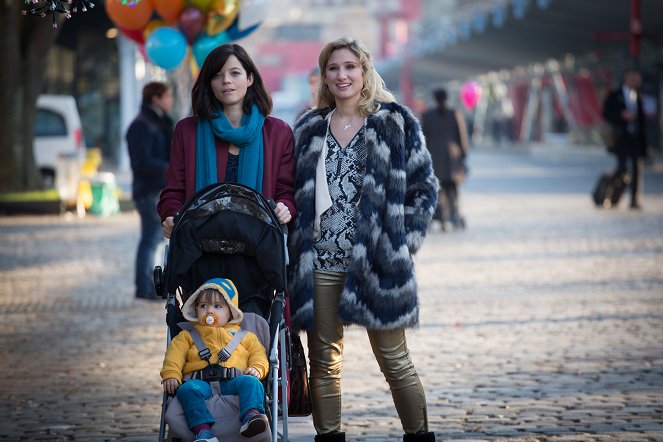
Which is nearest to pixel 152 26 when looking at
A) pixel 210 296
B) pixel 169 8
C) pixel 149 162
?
pixel 169 8

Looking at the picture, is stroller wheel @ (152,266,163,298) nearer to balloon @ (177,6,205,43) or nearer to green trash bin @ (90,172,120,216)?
balloon @ (177,6,205,43)

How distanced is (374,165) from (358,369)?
3.00 m

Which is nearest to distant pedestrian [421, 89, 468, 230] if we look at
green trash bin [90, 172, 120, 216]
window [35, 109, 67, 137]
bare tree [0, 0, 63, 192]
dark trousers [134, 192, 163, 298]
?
dark trousers [134, 192, 163, 298]

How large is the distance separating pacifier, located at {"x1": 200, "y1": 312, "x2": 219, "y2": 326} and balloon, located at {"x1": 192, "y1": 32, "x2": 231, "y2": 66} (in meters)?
7.80

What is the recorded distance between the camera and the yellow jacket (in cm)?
523

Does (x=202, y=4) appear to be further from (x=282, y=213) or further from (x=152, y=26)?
(x=282, y=213)

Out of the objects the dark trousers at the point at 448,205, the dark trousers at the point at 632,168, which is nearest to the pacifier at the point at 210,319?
the dark trousers at the point at 448,205

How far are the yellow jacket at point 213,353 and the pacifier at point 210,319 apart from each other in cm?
4

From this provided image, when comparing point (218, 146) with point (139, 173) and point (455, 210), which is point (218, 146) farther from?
point (455, 210)

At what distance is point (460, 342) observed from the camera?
943 centimetres

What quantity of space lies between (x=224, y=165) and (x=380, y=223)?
68 cm

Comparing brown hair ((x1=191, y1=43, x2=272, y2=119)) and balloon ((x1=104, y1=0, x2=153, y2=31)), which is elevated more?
balloon ((x1=104, y1=0, x2=153, y2=31))

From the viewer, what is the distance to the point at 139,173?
11.5 m

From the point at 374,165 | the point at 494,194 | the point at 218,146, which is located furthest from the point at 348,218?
the point at 494,194
